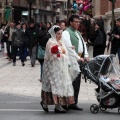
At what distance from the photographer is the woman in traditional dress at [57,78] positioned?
10.4 m

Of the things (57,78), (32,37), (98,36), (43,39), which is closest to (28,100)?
(43,39)

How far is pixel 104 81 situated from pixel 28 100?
2595 mm

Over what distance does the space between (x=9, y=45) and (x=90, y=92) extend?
449 inches

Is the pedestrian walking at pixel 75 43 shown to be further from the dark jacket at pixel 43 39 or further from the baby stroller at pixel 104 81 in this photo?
the dark jacket at pixel 43 39

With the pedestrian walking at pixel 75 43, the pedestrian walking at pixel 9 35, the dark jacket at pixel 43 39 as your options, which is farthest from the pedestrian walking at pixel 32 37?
the pedestrian walking at pixel 75 43

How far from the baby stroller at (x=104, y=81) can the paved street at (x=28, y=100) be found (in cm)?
21

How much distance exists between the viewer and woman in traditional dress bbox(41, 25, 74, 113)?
10359 millimetres

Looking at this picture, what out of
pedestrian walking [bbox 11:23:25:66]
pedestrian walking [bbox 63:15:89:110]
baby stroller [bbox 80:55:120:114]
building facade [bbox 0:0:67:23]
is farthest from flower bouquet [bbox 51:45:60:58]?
building facade [bbox 0:0:67:23]

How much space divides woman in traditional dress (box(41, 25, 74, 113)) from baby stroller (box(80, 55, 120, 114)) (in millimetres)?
502

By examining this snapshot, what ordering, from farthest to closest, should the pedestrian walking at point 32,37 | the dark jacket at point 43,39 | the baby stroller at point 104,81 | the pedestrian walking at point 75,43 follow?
the pedestrian walking at point 32,37 < the dark jacket at point 43,39 < the pedestrian walking at point 75,43 < the baby stroller at point 104,81

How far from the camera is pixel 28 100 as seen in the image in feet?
41.3

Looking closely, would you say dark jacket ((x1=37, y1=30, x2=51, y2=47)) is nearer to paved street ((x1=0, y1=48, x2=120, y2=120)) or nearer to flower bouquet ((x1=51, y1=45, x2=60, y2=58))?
paved street ((x1=0, y1=48, x2=120, y2=120))

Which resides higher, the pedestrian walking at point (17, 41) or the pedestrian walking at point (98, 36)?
Answer: the pedestrian walking at point (98, 36)

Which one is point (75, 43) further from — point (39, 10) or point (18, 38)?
point (39, 10)
